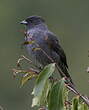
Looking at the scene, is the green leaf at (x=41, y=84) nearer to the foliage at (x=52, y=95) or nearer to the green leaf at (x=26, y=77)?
the foliage at (x=52, y=95)

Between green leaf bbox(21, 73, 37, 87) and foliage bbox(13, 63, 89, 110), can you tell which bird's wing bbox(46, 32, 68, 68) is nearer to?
green leaf bbox(21, 73, 37, 87)

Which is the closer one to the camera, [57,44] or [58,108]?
[58,108]

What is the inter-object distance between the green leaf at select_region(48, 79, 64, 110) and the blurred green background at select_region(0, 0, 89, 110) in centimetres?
1410

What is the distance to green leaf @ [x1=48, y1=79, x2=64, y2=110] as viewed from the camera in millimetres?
6062

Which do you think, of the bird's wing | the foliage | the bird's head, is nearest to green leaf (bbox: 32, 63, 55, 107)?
the foliage

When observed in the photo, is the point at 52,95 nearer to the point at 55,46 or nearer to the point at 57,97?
the point at 57,97

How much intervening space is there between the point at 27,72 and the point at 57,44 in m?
3.34

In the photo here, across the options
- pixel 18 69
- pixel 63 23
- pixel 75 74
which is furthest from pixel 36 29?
pixel 63 23

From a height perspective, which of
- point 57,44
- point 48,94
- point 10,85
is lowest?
point 10,85

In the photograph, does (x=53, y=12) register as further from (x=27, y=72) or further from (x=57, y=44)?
(x=27, y=72)

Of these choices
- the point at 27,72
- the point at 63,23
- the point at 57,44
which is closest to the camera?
the point at 27,72

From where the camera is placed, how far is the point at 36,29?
9.94m

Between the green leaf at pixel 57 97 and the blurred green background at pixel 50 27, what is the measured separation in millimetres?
14102

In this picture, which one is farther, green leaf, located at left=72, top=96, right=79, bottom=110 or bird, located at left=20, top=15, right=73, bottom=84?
bird, located at left=20, top=15, right=73, bottom=84
